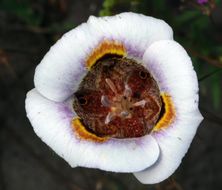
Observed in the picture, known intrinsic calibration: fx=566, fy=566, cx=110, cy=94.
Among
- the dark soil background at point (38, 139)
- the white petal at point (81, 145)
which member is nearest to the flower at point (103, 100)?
the white petal at point (81, 145)

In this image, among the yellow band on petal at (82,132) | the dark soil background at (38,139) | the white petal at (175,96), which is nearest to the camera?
the white petal at (175,96)

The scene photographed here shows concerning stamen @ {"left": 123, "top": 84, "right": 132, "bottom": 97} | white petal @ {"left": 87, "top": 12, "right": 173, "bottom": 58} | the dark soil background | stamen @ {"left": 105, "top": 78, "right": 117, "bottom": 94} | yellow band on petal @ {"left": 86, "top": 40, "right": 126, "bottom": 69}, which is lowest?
the dark soil background

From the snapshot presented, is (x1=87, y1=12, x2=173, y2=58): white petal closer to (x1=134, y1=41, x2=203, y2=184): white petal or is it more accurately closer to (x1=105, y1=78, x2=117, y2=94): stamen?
(x1=134, y1=41, x2=203, y2=184): white petal

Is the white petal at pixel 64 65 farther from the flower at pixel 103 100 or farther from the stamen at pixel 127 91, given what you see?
the stamen at pixel 127 91

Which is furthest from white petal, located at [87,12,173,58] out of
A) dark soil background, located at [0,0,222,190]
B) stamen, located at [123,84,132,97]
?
dark soil background, located at [0,0,222,190]

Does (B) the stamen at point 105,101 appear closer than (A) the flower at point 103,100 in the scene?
No

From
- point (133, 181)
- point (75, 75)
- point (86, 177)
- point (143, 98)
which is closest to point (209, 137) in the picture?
point (133, 181)
